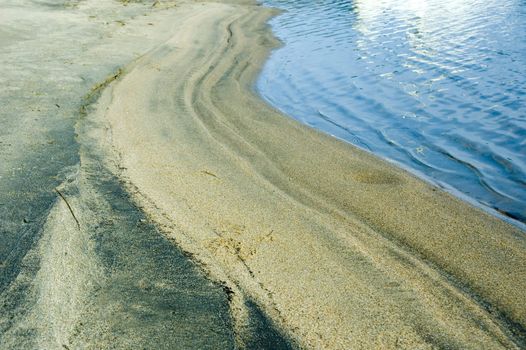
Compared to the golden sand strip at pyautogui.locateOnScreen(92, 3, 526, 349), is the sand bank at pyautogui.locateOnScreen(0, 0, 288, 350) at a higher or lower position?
higher

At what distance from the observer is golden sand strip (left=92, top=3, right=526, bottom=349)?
Result: 2959 mm

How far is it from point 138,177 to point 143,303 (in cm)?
205

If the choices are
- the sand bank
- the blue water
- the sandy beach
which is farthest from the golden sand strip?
the blue water

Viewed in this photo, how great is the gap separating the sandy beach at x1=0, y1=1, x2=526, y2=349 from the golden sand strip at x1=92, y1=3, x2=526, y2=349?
0.6 inches

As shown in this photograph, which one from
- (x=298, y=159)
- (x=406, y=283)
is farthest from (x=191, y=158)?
(x=406, y=283)

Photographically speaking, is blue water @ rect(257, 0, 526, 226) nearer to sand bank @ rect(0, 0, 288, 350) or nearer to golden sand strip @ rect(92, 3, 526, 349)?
golden sand strip @ rect(92, 3, 526, 349)

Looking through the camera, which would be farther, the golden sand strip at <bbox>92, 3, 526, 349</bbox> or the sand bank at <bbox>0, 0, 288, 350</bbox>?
the golden sand strip at <bbox>92, 3, 526, 349</bbox>

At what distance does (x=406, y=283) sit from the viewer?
11.0 ft

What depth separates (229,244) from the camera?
3.67m

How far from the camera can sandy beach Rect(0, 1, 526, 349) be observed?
2.78 metres

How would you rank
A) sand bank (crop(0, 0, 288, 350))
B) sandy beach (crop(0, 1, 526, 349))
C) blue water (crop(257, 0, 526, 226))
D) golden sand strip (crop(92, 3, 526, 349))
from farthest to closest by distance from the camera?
blue water (crop(257, 0, 526, 226))
golden sand strip (crop(92, 3, 526, 349))
sandy beach (crop(0, 1, 526, 349))
sand bank (crop(0, 0, 288, 350))

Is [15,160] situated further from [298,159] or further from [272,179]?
[298,159]

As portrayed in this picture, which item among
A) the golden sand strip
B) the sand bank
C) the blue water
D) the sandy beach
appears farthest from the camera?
the blue water

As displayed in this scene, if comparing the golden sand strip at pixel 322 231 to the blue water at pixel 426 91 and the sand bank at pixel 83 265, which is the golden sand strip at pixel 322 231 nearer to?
the sand bank at pixel 83 265
